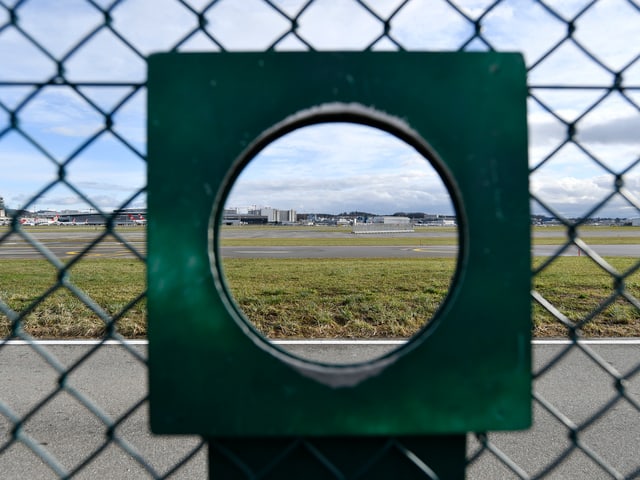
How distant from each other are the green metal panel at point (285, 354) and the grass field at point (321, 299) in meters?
3.60

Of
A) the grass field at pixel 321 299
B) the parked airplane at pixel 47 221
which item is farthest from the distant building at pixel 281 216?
the grass field at pixel 321 299

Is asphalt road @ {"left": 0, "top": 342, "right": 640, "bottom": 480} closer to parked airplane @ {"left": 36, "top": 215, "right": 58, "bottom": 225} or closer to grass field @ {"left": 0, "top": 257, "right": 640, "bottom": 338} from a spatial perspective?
grass field @ {"left": 0, "top": 257, "right": 640, "bottom": 338}

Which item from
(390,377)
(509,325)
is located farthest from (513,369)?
(390,377)

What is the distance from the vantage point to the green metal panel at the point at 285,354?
78 cm

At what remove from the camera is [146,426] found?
3.34 meters

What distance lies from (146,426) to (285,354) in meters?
3.03

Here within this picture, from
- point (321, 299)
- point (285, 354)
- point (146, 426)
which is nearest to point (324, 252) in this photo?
point (321, 299)

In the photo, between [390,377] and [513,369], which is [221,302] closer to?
[390,377]

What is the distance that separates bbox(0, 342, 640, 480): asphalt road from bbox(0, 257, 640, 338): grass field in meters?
0.76

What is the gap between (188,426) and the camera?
803 millimetres

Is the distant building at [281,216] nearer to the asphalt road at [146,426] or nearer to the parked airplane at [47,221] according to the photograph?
the parked airplane at [47,221]

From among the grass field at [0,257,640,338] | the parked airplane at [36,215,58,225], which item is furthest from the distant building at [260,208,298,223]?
the grass field at [0,257,640,338]

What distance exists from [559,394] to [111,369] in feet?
13.3

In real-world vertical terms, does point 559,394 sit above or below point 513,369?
below
